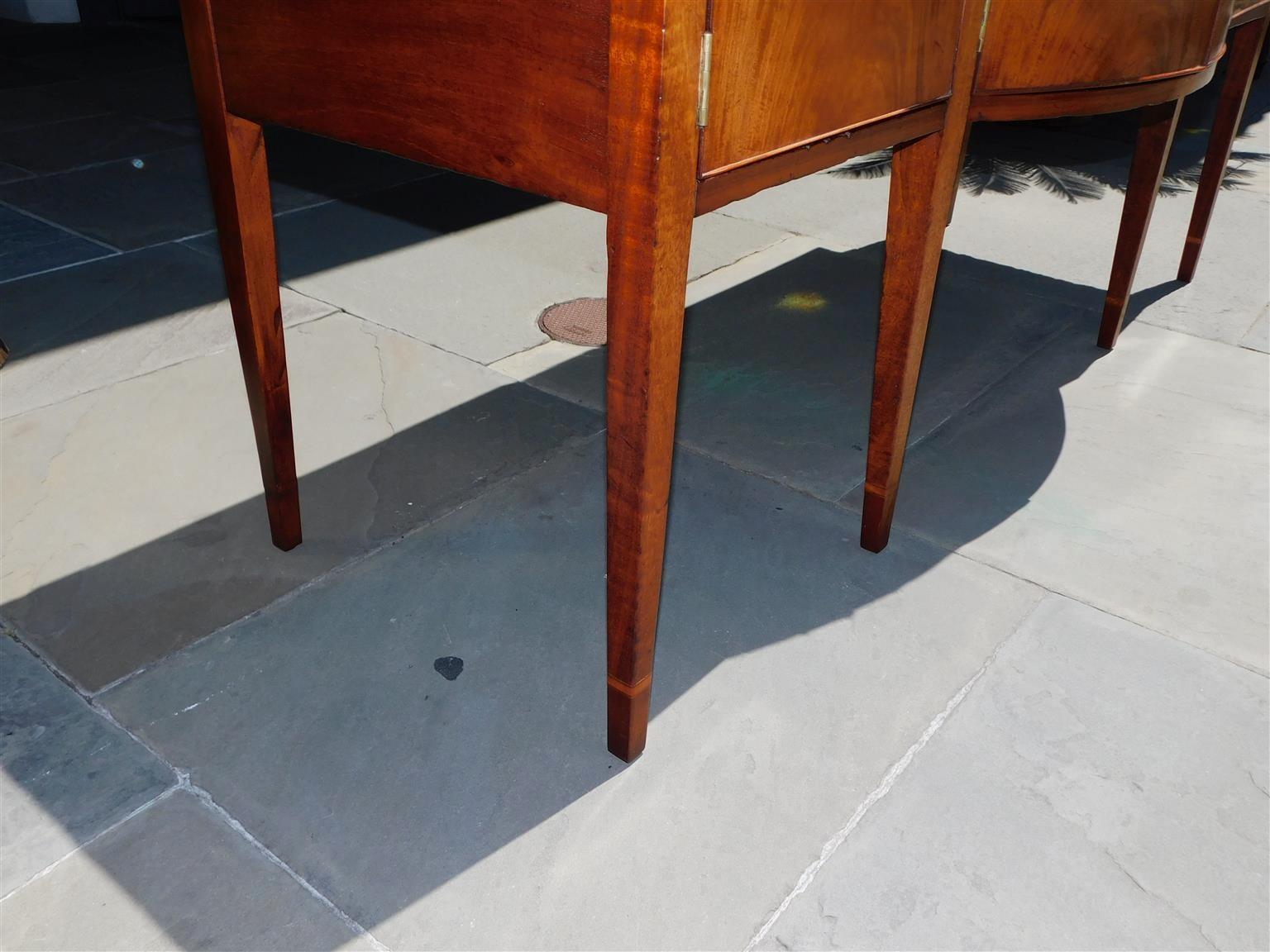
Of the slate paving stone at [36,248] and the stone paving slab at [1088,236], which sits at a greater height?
the slate paving stone at [36,248]

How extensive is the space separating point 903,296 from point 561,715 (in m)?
0.80

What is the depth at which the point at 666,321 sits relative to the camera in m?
1.11

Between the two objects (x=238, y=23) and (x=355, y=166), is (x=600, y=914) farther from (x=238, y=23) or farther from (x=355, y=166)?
(x=355, y=166)

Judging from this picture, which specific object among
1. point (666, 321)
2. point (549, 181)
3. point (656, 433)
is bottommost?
point (656, 433)

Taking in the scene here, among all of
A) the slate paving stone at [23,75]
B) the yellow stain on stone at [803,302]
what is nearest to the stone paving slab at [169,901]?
the yellow stain on stone at [803,302]

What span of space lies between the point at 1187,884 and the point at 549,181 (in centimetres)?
111

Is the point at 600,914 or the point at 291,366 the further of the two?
the point at 291,366

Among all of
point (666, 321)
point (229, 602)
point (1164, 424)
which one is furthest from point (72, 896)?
point (1164, 424)

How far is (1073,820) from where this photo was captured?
1.39 meters

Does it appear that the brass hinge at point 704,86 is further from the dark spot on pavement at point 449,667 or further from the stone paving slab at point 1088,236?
the stone paving slab at point 1088,236

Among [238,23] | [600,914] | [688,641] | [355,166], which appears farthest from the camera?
[355,166]

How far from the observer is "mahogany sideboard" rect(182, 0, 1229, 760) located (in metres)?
1.03

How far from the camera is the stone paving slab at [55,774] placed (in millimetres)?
1306

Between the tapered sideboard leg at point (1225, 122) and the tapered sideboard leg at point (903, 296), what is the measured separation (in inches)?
54.3
